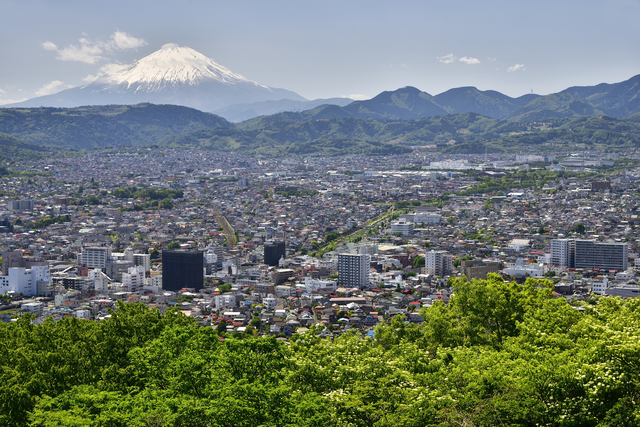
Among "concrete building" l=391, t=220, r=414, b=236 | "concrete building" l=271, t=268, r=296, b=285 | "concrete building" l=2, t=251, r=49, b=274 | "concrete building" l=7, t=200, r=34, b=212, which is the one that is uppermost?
"concrete building" l=7, t=200, r=34, b=212

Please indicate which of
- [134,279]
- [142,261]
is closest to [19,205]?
[142,261]

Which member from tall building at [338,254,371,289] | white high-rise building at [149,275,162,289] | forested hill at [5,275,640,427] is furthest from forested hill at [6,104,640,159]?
forested hill at [5,275,640,427]

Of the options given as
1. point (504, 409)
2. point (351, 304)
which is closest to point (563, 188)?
point (351, 304)

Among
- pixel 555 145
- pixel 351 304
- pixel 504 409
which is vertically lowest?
pixel 351 304

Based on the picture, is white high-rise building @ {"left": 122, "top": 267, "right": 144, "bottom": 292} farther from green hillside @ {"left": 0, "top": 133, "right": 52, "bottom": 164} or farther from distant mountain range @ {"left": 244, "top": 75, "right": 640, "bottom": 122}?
distant mountain range @ {"left": 244, "top": 75, "right": 640, "bottom": 122}

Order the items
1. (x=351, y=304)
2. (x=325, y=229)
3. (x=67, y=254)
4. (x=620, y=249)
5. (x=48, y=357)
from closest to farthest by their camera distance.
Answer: (x=48, y=357) → (x=351, y=304) → (x=620, y=249) → (x=67, y=254) → (x=325, y=229)

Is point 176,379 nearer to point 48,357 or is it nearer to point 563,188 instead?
point 48,357

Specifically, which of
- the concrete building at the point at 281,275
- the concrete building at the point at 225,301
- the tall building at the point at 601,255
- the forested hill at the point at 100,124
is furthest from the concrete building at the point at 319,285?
the forested hill at the point at 100,124

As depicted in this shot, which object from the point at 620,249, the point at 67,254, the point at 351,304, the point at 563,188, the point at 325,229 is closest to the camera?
the point at 351,304
